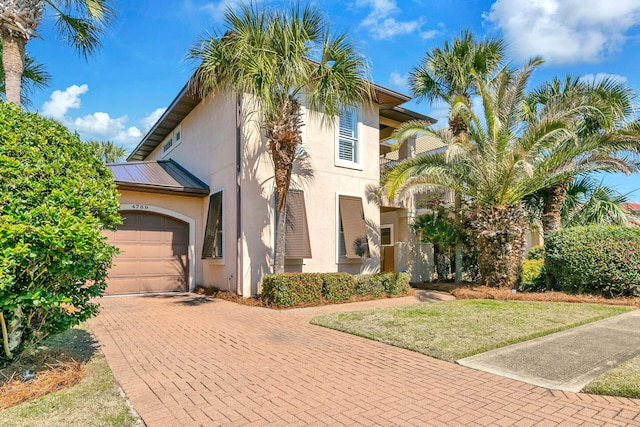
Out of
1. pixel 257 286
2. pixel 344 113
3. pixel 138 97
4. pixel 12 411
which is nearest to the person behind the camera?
pixel 12 411

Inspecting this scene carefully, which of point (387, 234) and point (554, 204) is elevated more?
point (554, 204)

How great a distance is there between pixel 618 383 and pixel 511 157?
8407mm

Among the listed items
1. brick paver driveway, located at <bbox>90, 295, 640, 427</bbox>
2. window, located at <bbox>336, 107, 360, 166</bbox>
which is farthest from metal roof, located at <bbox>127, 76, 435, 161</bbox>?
brick paver driveway, located at <bbox>90, 295, 640, 427</bbox>

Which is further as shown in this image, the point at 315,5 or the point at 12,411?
the point at 315,5

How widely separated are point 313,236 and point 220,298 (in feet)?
11.5

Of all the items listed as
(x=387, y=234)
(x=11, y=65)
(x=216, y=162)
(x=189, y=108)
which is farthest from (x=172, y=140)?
(x=387, y=234)

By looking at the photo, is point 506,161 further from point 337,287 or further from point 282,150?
point 282,150

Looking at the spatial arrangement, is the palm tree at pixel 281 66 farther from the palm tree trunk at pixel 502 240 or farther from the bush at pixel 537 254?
the bush at pixel 537 254

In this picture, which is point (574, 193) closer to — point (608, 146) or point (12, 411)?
point (608, 146)

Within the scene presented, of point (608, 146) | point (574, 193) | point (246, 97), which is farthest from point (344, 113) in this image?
point (574, 193)

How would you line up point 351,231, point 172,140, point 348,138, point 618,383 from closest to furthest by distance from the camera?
point 618,383
point 351,231
point 348,138
point 172,140

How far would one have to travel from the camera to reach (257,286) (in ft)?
38.0

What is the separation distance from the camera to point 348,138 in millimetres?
13875

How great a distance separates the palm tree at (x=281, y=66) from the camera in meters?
9.72
